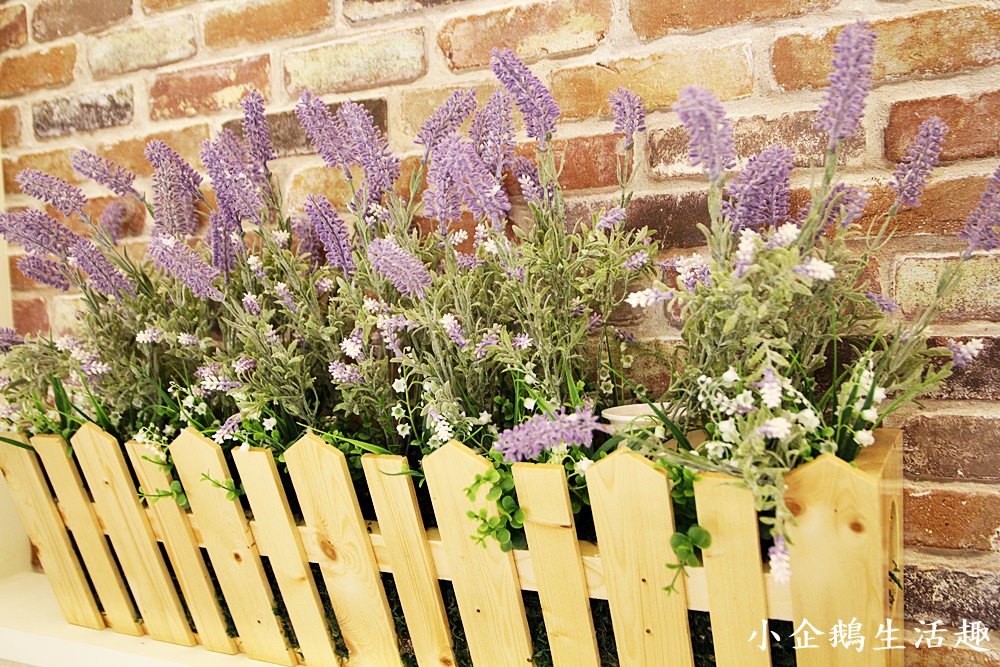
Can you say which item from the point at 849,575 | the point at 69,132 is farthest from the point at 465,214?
the point at 69,132

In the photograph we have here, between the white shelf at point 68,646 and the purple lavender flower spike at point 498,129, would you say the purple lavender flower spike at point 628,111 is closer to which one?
the purple lavender flower spike at point 498,129

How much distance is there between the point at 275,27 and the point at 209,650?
966 millimetres

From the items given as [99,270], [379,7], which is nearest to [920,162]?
[379,7]

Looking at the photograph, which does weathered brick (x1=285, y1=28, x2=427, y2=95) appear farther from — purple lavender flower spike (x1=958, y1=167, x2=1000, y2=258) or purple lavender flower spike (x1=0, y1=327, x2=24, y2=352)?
purple lavender flower spike (x1=958, y1=167, x2=1000, y2=258)

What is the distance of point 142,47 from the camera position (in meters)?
1.33

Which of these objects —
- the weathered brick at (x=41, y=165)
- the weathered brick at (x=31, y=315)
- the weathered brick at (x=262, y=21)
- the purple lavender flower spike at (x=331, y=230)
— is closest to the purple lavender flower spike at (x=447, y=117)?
the purple lavender flower spike at (x=331, y=230)

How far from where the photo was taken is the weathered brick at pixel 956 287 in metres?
0.88

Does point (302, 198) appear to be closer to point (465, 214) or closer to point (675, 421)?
point (465, 214)

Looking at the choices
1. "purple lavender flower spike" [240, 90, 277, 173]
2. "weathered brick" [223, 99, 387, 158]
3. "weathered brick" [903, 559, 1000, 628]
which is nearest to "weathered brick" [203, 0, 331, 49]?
"weathered brick" [223, 99, 387, 158]

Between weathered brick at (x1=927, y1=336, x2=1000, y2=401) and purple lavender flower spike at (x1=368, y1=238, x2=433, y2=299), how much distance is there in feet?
2.00

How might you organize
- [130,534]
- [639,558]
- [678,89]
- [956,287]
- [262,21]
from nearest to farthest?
1. [639,558]
2. [956,287]
3. [678,89]
4. [130,534]
5. [262,21]

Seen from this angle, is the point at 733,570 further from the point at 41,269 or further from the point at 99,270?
the point at 41,269

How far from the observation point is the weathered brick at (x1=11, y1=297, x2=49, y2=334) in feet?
4.82

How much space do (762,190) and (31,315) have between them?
1.37 m
